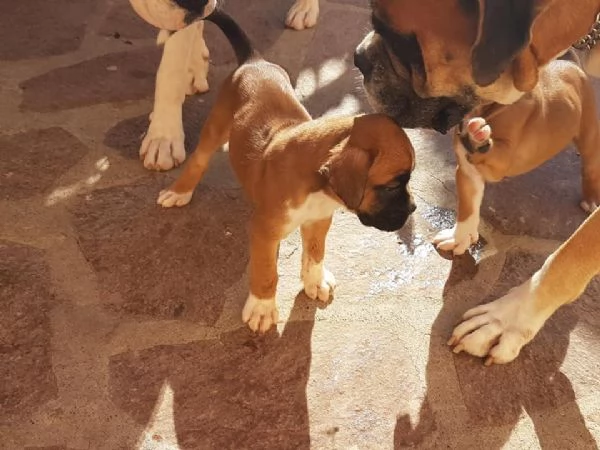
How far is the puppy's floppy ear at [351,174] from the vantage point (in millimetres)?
1601

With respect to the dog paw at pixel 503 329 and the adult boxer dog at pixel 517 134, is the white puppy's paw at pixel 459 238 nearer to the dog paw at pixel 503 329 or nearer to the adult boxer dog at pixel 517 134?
the adult boxer dog at pixel 517 134

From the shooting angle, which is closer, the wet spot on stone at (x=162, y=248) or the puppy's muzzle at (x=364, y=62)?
the puppy's muzzle at (x=364, y=62)

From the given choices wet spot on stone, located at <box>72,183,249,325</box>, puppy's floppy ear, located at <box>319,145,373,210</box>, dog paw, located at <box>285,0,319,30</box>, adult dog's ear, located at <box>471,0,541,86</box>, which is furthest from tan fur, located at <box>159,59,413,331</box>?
dog paw, located at <box>285,0,319,30</box>

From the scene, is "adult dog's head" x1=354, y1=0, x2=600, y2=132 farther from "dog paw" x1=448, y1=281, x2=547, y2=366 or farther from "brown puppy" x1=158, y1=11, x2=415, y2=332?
"dog paw" x1=448, y1=281, x2=547, y2=366

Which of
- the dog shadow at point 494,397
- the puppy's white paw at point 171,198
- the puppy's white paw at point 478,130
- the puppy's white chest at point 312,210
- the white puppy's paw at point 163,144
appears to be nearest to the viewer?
the puppy's white chest at point 312,210

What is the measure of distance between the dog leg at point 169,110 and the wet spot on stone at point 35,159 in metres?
0.22

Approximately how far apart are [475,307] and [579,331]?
12.1 inches

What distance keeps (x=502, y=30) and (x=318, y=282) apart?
2.67 feet

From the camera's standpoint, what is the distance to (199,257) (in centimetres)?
222

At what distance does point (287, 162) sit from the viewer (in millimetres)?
1792

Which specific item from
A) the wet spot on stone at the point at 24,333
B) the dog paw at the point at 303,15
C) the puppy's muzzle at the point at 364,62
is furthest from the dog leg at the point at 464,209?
the dog paw at the point at 303,15

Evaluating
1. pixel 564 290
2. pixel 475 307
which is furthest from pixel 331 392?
pixel 564 290

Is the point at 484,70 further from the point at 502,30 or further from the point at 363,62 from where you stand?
the point at 363,62

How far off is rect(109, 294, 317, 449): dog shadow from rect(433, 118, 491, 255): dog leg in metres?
0.55
